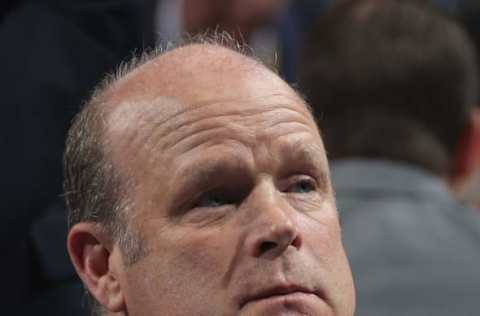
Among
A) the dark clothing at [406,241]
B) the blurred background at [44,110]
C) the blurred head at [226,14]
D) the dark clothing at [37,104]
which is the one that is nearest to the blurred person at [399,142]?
the dark clothing at [406,241]

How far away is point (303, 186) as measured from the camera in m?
2.70

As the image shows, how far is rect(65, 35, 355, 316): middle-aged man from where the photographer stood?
251cm

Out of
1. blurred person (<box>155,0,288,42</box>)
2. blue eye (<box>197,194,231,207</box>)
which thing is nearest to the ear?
blue eye (<box>197,194,231,207</box>)

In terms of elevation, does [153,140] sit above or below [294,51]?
above

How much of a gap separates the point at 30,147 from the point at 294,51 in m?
2.35

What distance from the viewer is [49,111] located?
3588 millimetres

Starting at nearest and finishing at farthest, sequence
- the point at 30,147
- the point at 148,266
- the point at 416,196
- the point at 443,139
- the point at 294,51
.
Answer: the point at 148,266, the point at 30,147, the point at 416,196, the point at 443,139, the point at 294,51

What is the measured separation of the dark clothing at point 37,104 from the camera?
11.5ft

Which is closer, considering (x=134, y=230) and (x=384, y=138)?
(x=134, y=230)

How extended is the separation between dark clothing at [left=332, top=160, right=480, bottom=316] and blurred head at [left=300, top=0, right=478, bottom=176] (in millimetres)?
98

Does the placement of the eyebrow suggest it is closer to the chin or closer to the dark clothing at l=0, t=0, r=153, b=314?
the chin

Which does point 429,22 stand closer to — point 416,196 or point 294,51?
point 416,196

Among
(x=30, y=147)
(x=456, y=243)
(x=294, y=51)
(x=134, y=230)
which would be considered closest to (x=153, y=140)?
(x=134, y=230)

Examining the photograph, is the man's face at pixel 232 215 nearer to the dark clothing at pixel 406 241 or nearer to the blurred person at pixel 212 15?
the dark clothing at pixel 406 241
